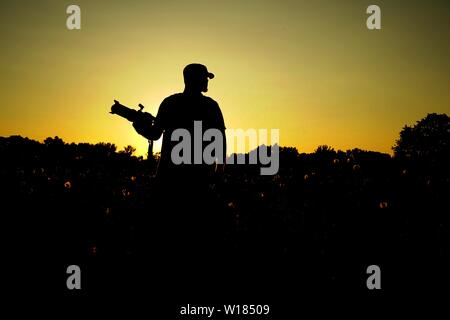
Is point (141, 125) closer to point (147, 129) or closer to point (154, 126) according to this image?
point (147, 129)

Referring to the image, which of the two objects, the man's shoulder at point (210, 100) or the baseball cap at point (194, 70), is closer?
the baseball cap at point (194, 70)

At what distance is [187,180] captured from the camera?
515 centimetres

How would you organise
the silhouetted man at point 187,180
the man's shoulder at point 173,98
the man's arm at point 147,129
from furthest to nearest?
the man's arm at point 147,129, the man's shoulder at point 173,98, the silhouetted man at point 187,180

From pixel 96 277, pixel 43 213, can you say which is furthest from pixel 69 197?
pixel 96 277

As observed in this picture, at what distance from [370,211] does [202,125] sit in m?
4.89

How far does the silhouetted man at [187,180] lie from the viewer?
16.8 ft

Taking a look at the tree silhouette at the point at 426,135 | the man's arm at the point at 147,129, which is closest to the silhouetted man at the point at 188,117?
the man's arm at the point at 147,129

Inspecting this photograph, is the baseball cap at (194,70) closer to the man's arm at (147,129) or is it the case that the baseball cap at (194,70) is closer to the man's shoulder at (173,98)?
the man's shoulder at (173,98)

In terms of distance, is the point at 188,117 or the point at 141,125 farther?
the point at 141,125

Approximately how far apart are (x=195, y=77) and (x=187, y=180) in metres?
1.42

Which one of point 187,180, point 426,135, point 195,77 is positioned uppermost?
point 426,135

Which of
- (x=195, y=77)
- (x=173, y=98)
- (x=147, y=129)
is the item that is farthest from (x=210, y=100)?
(x=147, y=129)
